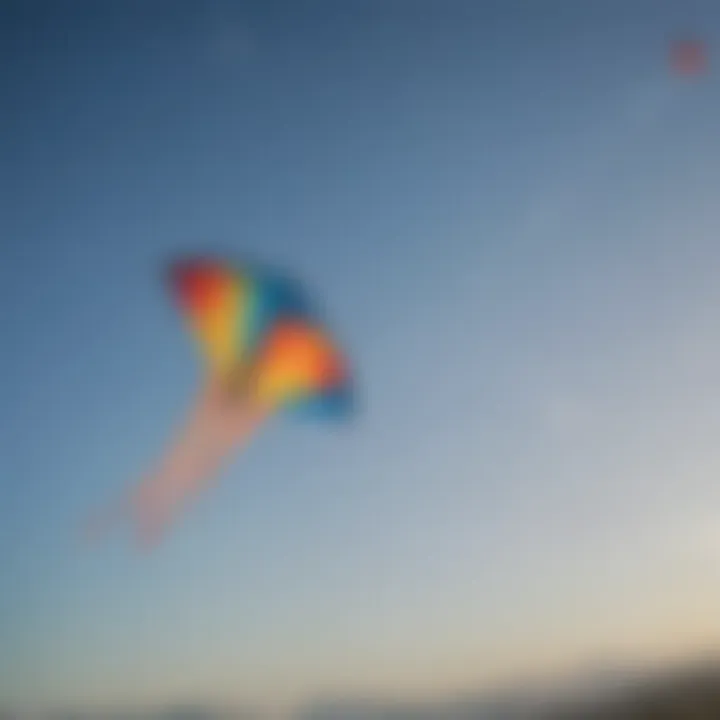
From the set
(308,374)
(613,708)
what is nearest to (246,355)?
(308,374)

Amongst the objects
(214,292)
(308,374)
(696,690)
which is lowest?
(696,690)

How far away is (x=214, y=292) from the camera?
146 inches

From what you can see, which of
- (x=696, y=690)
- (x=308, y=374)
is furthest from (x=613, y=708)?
(x=308, y=374)

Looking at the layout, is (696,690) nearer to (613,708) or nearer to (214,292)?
(613,708)

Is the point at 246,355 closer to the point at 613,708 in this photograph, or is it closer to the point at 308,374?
the point at 308,374

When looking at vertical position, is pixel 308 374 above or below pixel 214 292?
below

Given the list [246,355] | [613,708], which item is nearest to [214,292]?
[246,355]

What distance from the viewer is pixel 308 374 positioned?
12.3 ft

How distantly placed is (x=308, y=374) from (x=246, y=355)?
0.21m

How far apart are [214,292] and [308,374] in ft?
1.29

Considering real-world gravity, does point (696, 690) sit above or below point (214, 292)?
below

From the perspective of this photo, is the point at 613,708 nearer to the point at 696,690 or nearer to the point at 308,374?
the point at 696,690

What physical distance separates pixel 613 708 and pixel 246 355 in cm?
159

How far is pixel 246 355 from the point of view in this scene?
3.79 metres
